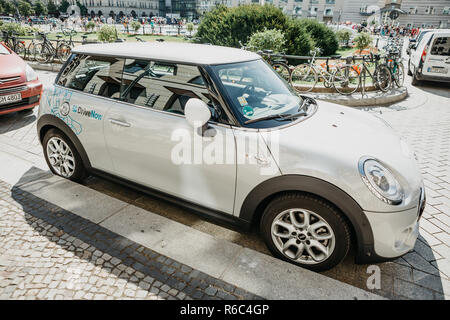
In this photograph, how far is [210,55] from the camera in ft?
9.47

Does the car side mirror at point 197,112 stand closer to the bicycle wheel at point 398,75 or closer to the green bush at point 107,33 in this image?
the bicycle wheel at point 398,75

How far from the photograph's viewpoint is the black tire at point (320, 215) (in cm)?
230

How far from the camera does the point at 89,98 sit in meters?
3.34

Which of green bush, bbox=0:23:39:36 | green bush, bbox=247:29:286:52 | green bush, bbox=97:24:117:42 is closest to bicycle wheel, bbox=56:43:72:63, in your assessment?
green bush, bbox=97:24:117:42

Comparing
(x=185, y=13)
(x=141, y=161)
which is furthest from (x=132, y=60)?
(x=185, y=13)

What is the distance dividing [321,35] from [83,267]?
744 inches

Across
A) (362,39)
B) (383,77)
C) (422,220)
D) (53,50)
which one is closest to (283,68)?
(383,77)

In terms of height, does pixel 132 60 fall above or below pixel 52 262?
above

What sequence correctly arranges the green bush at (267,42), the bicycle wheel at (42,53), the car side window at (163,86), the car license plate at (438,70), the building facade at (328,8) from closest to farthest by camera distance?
1. the car side window at (163,86)
2. the green bush at (267,42)
3. the car license plate at (438,70)
4. the bicycle wheel at (42,53)
5. the building facade at (328,8)

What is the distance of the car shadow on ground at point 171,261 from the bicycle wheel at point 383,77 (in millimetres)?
7354

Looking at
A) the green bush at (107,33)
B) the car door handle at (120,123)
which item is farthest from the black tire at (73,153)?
the green bush at (107,33)
